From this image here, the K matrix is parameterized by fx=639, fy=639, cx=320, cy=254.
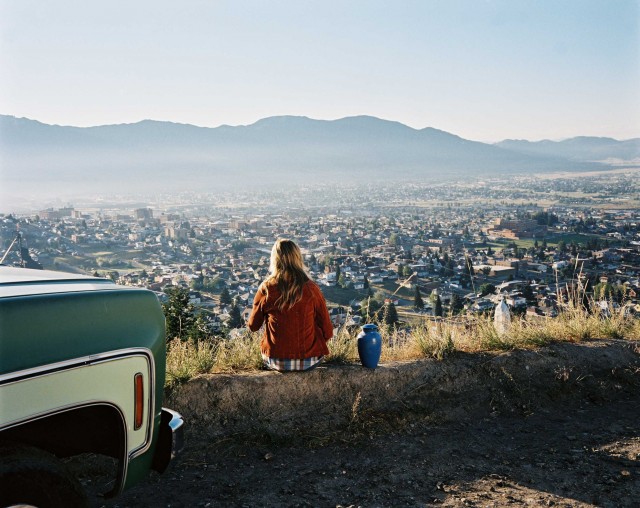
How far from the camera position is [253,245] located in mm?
23938

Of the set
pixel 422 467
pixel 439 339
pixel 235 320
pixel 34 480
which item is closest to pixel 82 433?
pixel 34 480

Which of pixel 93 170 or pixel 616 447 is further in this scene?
pixel 93 170

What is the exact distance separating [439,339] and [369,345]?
3.35 feet

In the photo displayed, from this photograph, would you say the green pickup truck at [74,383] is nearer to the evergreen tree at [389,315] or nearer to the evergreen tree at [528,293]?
the evergreen tree at [389,315]

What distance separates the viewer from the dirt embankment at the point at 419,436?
398 centimetres

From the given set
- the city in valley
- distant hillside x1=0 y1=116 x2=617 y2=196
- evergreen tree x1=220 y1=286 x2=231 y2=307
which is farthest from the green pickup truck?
distant hillside x1=0 y1=116 x2=617 y2=196

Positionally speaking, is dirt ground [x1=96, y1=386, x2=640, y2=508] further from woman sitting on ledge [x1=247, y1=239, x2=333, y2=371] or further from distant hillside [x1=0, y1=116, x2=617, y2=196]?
distant hillside [x1=0, y1=116, x2=617, y2=196]

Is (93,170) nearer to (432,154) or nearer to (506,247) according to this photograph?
(506,247)

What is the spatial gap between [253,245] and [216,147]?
94.0 m

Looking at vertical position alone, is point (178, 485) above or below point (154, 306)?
below

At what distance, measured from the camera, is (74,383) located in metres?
2.41

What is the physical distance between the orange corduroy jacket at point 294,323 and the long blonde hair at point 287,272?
0.13ft

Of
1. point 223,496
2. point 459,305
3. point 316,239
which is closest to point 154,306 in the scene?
point 223,496

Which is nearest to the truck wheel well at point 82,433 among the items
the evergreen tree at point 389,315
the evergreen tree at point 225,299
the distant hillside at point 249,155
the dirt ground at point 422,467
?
the dirt ground at point 422,467
